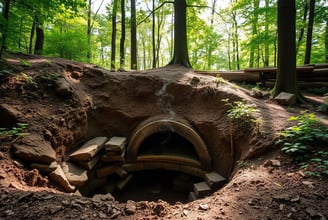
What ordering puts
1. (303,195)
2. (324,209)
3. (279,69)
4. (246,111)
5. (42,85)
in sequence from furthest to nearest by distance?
(279,69) → (42,85) → (246,111) → (303,195) → (324,209)

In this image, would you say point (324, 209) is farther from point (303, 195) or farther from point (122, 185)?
point (122, 185)

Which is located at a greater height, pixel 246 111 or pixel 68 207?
pixel 246 111

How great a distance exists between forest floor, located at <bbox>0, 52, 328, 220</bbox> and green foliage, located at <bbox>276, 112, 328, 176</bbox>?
19 centimetres

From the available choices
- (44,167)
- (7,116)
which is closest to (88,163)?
(44,167)

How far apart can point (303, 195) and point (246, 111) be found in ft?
7.41

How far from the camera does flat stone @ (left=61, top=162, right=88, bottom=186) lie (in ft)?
14.4

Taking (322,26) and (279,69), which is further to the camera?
(322,26)

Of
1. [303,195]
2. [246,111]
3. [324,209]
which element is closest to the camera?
[324,209]

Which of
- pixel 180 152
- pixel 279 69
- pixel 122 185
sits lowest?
pixel 122 185

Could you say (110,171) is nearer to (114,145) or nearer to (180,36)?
(114,145)

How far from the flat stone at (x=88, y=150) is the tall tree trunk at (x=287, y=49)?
5.43m

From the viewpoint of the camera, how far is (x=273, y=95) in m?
6.21

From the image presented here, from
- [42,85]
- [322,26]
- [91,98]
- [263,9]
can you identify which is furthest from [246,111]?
[322,26]

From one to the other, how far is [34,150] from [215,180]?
3947mm
